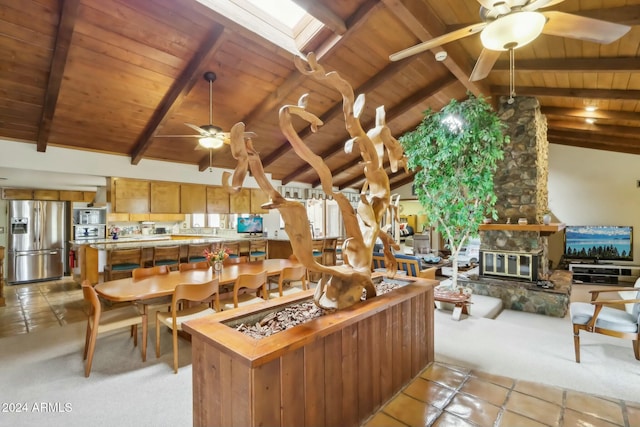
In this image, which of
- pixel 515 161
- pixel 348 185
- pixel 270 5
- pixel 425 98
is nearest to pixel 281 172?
pixel 348 185

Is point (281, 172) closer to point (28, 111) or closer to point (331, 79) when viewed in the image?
point (28, 111)

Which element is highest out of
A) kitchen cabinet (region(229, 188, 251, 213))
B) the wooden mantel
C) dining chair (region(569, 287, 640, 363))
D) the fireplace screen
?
kitchen cabinet (region(229, 188, 251, 213))

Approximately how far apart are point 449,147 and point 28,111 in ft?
17.8

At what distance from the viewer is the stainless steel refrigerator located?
5.78 metres

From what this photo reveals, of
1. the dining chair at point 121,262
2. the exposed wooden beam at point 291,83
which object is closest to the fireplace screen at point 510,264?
the exposed wooden beam at point 291,83

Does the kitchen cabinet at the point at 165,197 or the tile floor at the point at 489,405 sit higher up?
the kitchen cabinet at the point at 165,197

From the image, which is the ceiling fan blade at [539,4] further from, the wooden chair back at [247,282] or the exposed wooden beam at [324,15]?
the wooden chair back at [247,282]

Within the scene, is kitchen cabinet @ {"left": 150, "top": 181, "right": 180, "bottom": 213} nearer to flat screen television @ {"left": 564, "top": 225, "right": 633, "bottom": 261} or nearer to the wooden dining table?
the wooden dining table

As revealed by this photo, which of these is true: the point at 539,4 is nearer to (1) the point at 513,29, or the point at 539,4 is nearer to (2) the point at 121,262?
(1) the point at 513,29

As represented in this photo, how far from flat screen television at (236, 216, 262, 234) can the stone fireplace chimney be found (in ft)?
16.2

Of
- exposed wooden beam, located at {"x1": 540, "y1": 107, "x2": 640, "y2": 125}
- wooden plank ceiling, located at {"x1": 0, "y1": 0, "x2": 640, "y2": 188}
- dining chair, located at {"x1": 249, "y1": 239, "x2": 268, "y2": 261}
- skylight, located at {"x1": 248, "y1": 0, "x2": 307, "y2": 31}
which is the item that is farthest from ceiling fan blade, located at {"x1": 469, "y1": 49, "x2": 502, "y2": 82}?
dining chair, located at {"x1": 249, "y1": 239, "x2": 268, "y2": 261}

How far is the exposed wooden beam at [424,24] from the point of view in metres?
2.81

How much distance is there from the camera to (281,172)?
7484 millimetres

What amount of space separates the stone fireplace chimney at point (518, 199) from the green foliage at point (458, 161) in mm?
1222
